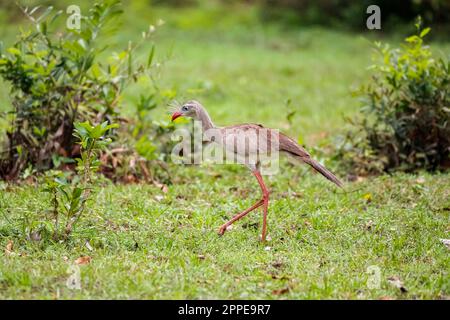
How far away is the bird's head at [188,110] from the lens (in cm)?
524

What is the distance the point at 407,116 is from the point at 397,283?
3022 millimetres

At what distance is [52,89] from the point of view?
20.4 feet

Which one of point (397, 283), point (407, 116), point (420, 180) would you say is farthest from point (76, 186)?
point (407, 116)

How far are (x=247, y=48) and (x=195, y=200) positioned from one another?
28.7 ft

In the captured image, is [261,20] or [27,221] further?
[261,20]

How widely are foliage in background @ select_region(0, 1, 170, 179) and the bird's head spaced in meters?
1.19

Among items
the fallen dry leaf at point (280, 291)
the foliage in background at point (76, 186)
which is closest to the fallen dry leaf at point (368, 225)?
the fallen dry leaf at point (280, 291)

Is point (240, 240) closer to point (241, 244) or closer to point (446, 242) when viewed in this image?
point (241, 244)

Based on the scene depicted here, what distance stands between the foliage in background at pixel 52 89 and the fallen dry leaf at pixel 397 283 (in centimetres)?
322

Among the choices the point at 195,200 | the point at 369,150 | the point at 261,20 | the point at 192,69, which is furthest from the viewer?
the point at 261,20

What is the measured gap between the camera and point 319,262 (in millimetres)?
4543

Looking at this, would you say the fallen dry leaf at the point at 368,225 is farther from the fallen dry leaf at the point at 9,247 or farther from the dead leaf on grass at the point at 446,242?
the fallen dry leaf at the point at 9,247
